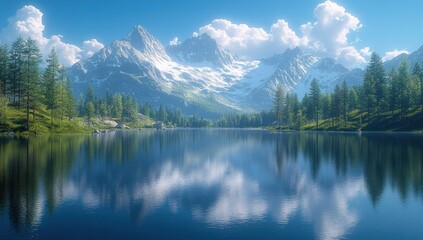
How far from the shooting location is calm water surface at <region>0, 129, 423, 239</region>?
22.3 m

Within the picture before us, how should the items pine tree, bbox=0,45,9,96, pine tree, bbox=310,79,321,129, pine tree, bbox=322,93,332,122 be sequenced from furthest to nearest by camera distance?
pine tree, bbox=310,79,321,129, pine tree, bbox=322,93,332,122, pine tree, bbox=0,45,9,96

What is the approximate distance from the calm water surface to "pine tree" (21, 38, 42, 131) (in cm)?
5966

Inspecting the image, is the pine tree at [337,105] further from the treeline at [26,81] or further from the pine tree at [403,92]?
the treeline at [26,81]

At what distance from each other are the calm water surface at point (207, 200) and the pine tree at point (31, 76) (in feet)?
196

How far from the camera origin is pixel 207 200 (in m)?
30.6

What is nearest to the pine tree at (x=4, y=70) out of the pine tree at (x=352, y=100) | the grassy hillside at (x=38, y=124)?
the grassy hillside at (x=38, y=124)

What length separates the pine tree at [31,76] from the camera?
342ft

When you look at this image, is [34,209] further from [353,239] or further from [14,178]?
[353,239]

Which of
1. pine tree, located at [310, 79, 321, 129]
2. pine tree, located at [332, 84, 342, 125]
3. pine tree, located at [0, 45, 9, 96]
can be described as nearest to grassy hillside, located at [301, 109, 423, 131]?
pine tree, located at [332, 84, 342, 125]

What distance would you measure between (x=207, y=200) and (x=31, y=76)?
A: 326 ft

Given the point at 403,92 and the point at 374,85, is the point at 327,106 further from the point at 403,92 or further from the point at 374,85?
the point at 403,92

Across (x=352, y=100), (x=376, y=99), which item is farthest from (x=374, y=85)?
(x=352, y=100)

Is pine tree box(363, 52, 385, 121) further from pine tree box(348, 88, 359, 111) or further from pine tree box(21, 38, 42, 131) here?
pine tree box(21, 38, 42, 131)

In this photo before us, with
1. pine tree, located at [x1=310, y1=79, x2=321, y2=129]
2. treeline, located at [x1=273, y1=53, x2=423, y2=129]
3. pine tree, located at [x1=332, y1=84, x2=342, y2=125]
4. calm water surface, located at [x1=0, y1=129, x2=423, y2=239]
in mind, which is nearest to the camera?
calm water surface, located at [x1=0, y1=129, x2=423, y2=239]
